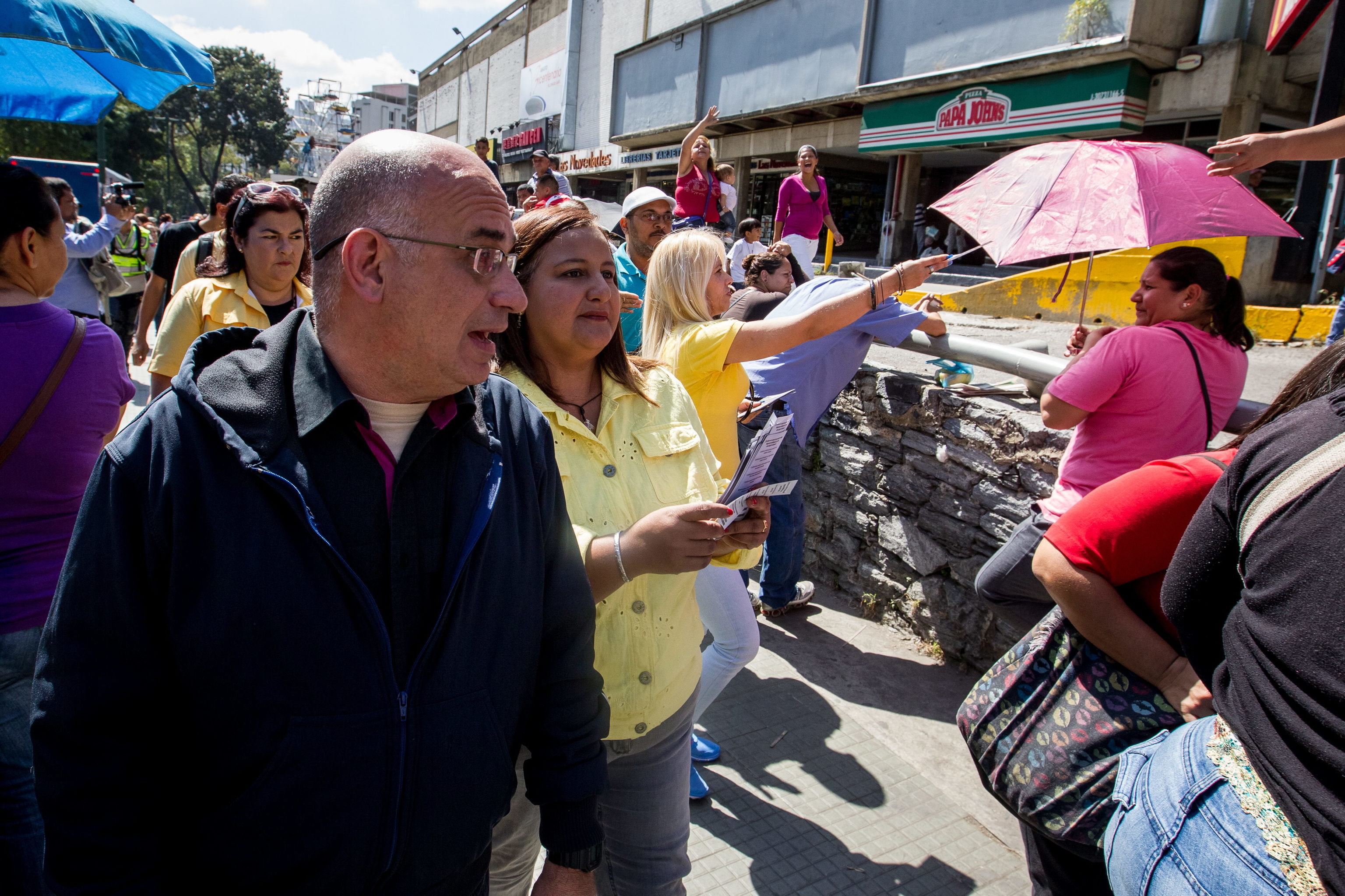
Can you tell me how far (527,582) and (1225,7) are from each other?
1580 cm

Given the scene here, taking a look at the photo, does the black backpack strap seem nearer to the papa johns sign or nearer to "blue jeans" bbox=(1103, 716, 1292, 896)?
"blue jeans" bbox=(1103, 716, 1292, 896)

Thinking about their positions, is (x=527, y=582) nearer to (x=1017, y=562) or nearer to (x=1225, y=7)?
(x=1017, y=562)

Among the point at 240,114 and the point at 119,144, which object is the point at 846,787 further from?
the point at 240,114

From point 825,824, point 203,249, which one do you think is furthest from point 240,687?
point 203,249

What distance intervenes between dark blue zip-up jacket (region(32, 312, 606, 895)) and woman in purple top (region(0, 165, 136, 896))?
1.02m

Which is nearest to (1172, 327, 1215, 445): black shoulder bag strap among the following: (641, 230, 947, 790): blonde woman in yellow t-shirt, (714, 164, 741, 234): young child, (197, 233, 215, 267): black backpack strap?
(641, 230, 947, 790): blonde woman in yellow t-shirt

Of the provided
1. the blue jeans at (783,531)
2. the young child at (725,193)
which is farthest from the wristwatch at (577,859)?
the young child at (725,193)

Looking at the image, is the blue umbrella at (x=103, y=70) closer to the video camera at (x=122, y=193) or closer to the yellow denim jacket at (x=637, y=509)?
the yellow denim jacket at (x=637, y=509)

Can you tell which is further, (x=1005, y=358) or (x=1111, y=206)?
(x=1005, y=358)

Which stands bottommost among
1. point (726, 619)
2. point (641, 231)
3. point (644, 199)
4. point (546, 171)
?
point (726, 619)

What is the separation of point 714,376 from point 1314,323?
310 inches

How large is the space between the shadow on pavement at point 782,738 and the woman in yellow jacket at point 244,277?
2660 mm

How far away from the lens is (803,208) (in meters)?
8.45

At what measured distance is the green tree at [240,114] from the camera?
53469mm
